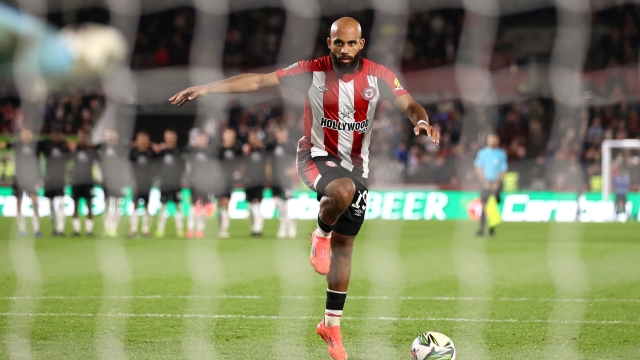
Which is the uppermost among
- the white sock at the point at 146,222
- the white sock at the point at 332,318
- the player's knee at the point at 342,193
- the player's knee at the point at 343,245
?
the player's knee at the point at 342,193

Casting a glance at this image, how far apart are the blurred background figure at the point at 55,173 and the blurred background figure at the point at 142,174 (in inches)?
45.7

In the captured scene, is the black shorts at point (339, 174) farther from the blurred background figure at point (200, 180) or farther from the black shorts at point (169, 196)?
the black shorts at point (169, 196)

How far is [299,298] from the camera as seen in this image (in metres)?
7.73

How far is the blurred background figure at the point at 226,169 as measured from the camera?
14.6 m

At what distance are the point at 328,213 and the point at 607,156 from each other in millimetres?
14512

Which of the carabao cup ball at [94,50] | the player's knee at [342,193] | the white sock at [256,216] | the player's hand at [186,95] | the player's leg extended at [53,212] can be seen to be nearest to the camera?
the player's hand at [186,95]

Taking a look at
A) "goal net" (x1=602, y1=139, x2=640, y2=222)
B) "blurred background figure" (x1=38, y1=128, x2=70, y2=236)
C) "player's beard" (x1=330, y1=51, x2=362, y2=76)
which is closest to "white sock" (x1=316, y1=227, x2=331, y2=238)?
"player's beard" (x1=330, y1=51, x2=362, y2=76)

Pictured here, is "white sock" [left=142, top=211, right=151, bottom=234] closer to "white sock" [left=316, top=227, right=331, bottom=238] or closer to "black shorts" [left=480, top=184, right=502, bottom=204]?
"black shorts" [left=480, top=184, right=502, bottom=204]

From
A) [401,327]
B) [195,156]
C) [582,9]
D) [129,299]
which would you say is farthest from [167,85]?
[401,327]

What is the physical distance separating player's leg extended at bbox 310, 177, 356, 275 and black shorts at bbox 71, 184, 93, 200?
10.1m

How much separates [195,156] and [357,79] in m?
10.1

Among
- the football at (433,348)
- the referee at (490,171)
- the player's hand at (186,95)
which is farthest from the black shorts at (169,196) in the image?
the football at (433,348)

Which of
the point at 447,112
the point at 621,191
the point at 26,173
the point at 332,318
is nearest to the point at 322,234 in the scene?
the point at 332,318

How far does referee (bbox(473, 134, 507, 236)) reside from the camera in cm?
1497
